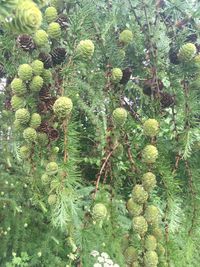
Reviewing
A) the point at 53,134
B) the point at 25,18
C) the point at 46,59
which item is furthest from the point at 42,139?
the point at 25,18

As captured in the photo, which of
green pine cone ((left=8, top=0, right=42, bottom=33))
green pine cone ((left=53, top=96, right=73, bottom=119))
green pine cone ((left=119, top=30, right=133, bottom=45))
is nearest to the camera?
green pine cone ((left=8, top=0, right=42, bottom=33))

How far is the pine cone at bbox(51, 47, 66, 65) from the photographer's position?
0.66 m

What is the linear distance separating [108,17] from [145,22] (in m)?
0.08

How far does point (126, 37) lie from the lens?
30.6 inches

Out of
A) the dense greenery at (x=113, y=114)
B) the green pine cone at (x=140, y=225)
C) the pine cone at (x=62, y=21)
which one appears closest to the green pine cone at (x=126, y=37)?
the dense greenery at (x=113, y=114)

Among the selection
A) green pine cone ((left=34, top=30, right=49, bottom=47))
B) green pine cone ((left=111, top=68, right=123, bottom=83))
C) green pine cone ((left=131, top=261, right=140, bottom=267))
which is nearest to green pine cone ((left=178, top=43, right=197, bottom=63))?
green pine cone ((left=111, top=68, right=123, bottom=83))

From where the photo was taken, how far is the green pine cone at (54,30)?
0.68 metres

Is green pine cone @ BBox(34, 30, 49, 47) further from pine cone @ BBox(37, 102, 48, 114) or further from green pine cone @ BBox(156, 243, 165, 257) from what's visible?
green pine cone @ BBox(156, 243, 165, 257)

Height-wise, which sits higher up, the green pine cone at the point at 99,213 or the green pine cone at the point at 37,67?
the green pine cone at the point at 37,67

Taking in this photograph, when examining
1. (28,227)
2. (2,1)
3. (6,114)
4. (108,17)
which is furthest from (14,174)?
(2,1)

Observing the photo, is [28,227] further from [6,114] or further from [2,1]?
[2,1]

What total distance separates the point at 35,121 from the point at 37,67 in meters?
0.08

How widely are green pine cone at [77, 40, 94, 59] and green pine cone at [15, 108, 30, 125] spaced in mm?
107

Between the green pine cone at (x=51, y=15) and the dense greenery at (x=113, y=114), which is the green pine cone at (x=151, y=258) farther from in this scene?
the green pine cone at (x=51, y=15)
